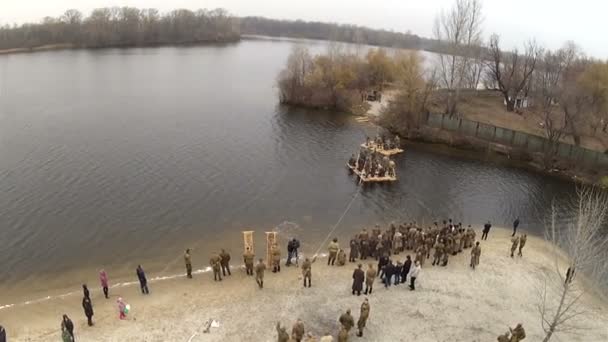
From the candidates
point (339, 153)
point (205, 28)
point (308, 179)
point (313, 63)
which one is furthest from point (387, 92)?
point (205, 28)

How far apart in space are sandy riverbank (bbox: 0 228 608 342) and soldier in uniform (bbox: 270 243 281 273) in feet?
1.38

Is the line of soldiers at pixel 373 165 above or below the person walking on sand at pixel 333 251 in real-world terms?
above

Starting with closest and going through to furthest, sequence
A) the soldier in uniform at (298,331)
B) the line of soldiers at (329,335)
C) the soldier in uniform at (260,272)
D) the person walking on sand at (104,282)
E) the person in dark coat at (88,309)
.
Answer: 1. the line of soldiers at (329,335)
2. the soldier in uniform at (298,331)
3. the person in dark coat at (88,309)
4. the person walking on sand at (104,282)
5. the soldier in uniform at (260,272)

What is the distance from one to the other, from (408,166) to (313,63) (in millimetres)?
27759

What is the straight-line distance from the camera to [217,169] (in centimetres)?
4122

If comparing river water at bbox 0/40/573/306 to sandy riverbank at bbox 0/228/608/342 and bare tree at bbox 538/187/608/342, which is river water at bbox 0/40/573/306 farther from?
sandy riverbank at bbox 0/228/608/342

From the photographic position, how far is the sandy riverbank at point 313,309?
1956 centimetres

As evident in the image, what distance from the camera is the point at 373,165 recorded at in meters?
40.3

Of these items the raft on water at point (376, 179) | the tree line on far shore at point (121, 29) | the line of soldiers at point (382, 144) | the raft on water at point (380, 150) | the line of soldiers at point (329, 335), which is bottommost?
the line of soldiers at point (329, 335)

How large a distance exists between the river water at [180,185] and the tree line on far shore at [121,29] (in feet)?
196


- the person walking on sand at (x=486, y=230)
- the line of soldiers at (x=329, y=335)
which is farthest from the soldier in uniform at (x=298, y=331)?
the person walking on sand at (x=486, y=230)

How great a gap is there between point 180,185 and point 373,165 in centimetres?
1622

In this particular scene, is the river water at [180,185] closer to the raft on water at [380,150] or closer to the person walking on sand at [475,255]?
the raft on water at [380,150]

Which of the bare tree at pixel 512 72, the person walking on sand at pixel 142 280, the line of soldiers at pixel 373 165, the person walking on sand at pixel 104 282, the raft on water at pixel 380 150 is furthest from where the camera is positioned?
the bare tree at pixel 512 72
